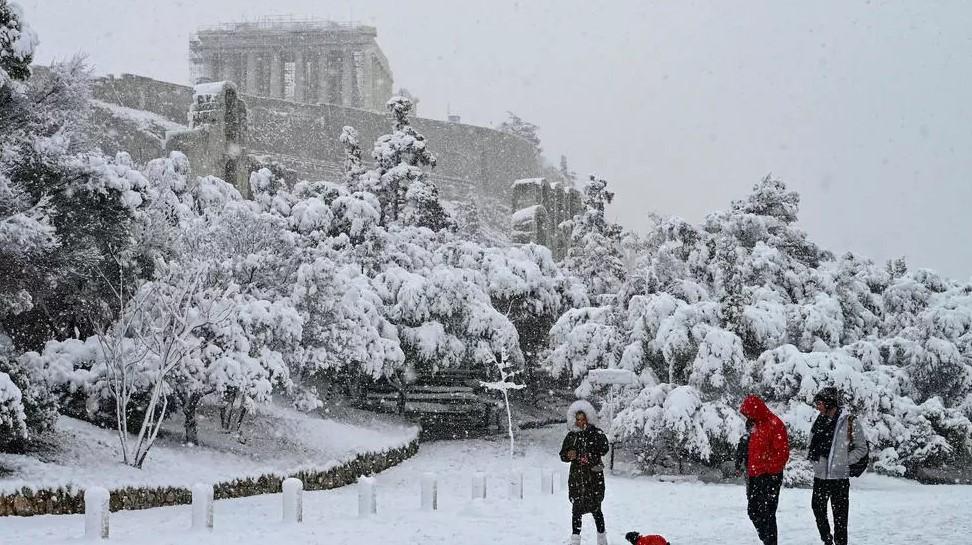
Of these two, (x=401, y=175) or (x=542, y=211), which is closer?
(x=401, y=175)

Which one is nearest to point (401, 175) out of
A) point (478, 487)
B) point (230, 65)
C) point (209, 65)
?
point (478, 487)

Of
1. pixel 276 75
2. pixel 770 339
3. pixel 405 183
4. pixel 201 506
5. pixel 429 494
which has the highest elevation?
pixel 276 75

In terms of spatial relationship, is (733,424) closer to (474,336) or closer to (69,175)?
(474,336)

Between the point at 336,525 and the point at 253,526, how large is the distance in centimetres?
90

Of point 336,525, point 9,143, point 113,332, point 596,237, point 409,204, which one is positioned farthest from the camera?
point 596,237

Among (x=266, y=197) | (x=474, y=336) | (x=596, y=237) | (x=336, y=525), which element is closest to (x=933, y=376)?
(x=474, y=336)

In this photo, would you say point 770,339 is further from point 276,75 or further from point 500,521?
point 276,75

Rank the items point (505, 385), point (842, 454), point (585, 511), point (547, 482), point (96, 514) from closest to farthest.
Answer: point (842, 454)
point (585, 511)
point (96, 514)
point (547, 482)
point (505, 385)

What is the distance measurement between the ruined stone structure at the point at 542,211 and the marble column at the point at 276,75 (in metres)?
36.8

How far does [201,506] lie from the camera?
1045cm

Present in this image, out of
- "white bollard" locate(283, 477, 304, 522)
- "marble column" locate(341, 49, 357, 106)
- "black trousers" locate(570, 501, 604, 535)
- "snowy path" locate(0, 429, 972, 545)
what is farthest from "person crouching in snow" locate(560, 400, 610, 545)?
"marble column" locate(341, 49, 357, 106)

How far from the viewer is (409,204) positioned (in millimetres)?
32562

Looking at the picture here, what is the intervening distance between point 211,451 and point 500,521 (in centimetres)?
811

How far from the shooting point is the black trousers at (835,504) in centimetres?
773
